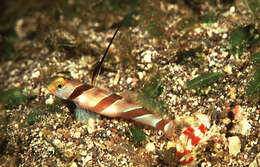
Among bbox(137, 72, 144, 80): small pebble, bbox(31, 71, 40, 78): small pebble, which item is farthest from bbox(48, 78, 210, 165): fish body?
bbox(31, 71, 40, 78): small pebble

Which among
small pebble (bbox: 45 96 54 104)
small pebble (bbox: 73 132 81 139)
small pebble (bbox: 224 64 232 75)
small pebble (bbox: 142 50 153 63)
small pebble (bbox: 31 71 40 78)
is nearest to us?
small pebble (bbox: 73 132 81 139)

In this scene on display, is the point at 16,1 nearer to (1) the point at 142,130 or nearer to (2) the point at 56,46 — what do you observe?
(2) the point at 56,46

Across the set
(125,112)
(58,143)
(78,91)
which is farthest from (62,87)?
(125,112)

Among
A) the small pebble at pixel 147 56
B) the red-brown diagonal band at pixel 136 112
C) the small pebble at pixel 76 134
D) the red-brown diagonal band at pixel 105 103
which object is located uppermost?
the small pebble at pixel 147 56

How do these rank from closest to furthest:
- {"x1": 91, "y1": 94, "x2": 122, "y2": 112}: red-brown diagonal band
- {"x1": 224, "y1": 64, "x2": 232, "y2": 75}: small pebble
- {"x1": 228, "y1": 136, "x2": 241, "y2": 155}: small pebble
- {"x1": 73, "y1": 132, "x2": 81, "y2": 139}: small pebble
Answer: {"x1": 228, "y1": 136, "x2": 241, "y2": 155}: small pebble, {"x1": 91, "y1": 94, "x2": 122, "y2": 112}: red-brown diagonal band, {"x1": 73, "y1": 132, "x2": 81, "y2": 139}: small pebble, {"x1": 224, "y1": 64, "x2": 232, "y2": 75}: small pebble

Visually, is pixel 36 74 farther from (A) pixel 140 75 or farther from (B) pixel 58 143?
(A) pixel 140 75

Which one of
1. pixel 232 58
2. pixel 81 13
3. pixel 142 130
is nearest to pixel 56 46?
pixel 81 13

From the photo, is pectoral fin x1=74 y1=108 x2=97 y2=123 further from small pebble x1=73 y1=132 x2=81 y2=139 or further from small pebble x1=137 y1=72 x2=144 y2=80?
small pebble x1=137 y1=72 x2=144 y2=80

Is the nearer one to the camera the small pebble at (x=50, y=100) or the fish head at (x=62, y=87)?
the fish head at (x=62, y=87)

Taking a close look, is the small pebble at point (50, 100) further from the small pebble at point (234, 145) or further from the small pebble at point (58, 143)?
the small pebble at point (234, 145)

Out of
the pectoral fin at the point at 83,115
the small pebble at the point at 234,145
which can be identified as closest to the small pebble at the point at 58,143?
the pectoral fin at the point at 83,115

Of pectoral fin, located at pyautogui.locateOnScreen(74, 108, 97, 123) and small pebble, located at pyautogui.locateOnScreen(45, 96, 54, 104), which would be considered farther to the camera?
small pebble, located at pyautogui.locateOnScreen(45, 96, 54, 104)
